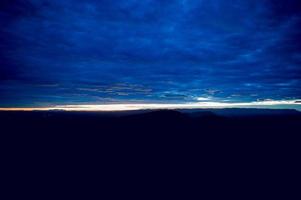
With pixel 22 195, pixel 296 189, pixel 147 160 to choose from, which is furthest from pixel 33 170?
pixel 296 189

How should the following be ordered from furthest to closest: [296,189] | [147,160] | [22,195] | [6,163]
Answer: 1. [147,160]
2. [6,163]
3. [296,189]
4. [22,195]

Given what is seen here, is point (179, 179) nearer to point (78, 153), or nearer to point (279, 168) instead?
point (279, 168)

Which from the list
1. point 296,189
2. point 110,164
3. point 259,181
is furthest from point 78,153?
point 296,189

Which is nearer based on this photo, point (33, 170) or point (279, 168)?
point (33, 170)

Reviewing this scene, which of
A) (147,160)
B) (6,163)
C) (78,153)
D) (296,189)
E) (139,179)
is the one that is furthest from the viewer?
(78,153)

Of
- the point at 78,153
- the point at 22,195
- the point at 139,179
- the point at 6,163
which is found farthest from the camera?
the point at 78,153

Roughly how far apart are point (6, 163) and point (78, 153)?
1000 centimetres

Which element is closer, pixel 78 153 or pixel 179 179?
pixel 179 179

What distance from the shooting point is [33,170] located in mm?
23438

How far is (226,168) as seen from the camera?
26547 mm

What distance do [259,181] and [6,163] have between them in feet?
102

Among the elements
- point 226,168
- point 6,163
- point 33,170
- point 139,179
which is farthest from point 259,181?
point 6,163

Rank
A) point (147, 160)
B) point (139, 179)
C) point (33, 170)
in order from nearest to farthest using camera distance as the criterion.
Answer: point (139, 179) → point (33, 170) → point (147, 160)

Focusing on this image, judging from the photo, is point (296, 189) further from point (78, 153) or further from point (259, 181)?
point (78, 153)
